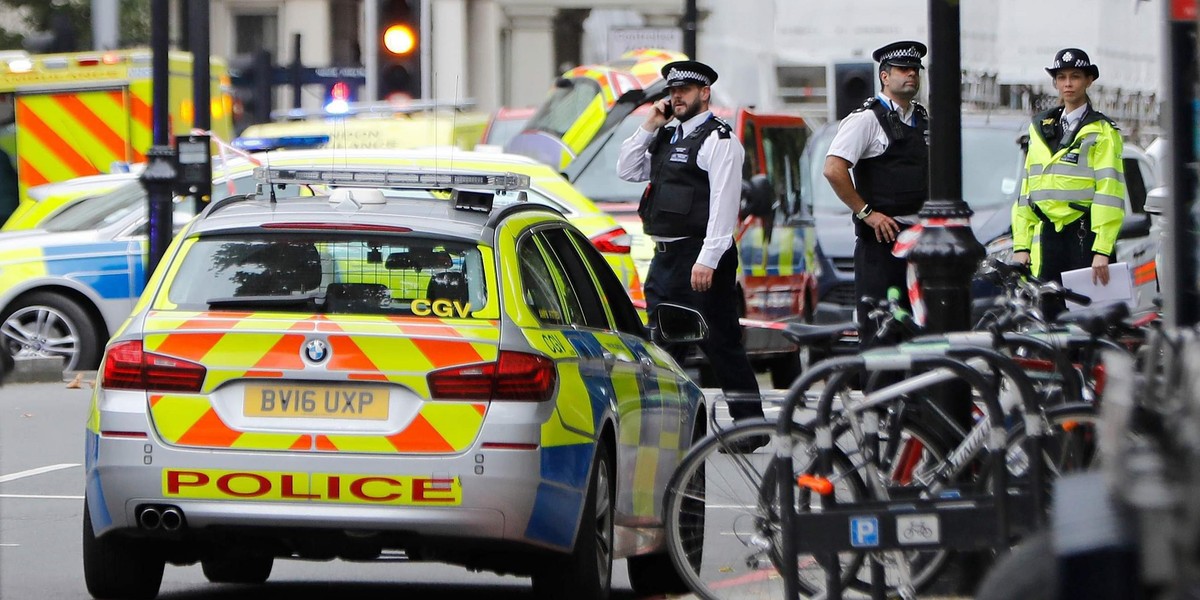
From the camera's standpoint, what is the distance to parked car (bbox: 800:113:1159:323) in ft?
A: 52.8

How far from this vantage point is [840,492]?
627cm

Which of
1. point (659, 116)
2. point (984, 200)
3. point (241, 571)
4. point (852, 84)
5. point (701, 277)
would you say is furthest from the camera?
point (852, 84)

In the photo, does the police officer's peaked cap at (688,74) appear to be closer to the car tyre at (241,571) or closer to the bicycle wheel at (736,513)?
the car tyre at (241,571)

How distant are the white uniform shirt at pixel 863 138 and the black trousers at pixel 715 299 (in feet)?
4.52

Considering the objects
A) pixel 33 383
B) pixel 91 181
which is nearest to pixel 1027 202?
pixel 33 383

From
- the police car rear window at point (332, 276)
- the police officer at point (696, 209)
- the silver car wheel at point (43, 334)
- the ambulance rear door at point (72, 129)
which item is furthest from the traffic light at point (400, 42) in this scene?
the ambulance rear door at point (72, 129)

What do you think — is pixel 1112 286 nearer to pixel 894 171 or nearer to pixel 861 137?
pixel 894 171

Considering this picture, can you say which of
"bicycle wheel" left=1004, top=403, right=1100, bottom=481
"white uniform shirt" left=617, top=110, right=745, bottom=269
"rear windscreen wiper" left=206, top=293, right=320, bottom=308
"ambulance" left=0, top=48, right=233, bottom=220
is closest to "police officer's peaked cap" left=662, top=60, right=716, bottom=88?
"white uniform shirt" left=617, top=110, right=745, bottom=269

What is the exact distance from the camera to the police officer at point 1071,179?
33.6 ft

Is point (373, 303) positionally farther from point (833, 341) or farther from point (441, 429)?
point (833, 341)

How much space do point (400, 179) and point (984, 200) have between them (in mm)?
10495

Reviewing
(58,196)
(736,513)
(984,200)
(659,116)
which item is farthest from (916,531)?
(58,196)

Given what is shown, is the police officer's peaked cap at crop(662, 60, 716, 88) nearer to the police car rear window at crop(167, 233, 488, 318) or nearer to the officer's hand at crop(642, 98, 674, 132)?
the officer's hand at crop(642, 98, 674, 132)

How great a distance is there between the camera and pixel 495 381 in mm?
6543
